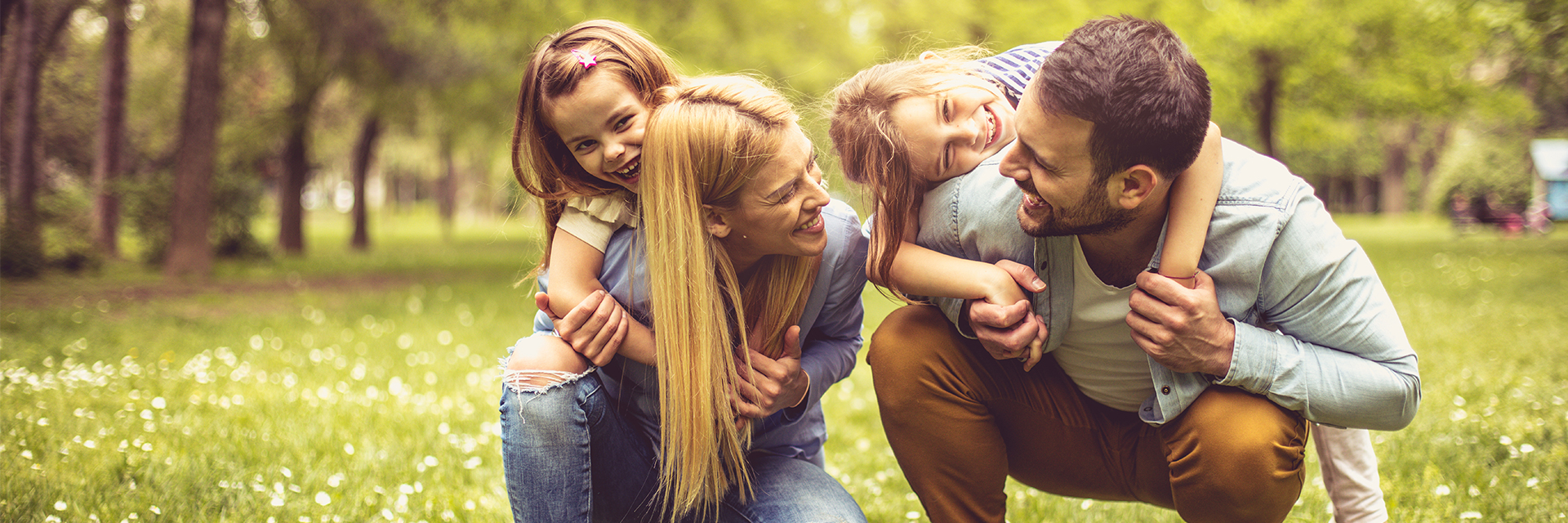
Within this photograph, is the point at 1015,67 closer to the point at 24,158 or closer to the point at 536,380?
the point at 536,380

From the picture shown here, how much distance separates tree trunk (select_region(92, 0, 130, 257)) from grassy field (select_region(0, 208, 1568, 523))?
5.13 m

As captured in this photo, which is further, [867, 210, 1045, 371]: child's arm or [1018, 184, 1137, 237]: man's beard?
[867, 210, 1045, 371]: child's arm

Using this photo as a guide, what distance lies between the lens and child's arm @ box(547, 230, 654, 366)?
2061 millimetres

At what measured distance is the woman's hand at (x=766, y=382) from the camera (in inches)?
82.6

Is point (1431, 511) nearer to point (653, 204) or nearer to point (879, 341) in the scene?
point (879, 341)

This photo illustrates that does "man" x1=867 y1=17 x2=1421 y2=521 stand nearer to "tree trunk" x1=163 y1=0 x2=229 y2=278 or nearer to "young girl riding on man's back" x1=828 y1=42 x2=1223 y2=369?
"young girl riding on man's back" x1=828 y1=42 x2=1223 y2=369

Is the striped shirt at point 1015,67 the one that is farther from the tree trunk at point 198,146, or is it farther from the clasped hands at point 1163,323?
the tree trunk at point 198,146

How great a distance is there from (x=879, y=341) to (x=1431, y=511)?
1837 millimetres

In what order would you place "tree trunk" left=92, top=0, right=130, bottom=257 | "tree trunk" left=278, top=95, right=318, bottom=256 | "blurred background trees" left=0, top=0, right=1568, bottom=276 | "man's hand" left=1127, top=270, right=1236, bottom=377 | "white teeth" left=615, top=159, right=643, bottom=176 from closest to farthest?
"man's hand" left=1127, top=270, right=1236, bottom=377 → "white teeth" left=615, top=159, right=643, bottom=176 → "blurred background trees" left=0, top=0, right=1568, bottom=276 → "tree trunk" left=92, top=0, right=130, bottom=257 → "tree trunk" left=278, top=95, right=318, bottom=256

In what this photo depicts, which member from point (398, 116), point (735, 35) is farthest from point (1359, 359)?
point (398, 116)

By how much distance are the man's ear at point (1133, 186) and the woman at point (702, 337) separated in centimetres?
60

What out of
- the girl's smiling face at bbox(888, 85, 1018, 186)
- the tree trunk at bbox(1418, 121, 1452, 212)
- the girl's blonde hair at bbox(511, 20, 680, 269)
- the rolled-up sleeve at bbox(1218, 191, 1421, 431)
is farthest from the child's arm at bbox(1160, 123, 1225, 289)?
the tree trunk at bbox(1418, 121, 1452, 212)

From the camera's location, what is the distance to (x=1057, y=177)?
1.81 meters

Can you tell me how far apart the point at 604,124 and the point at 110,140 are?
48.4 ft
